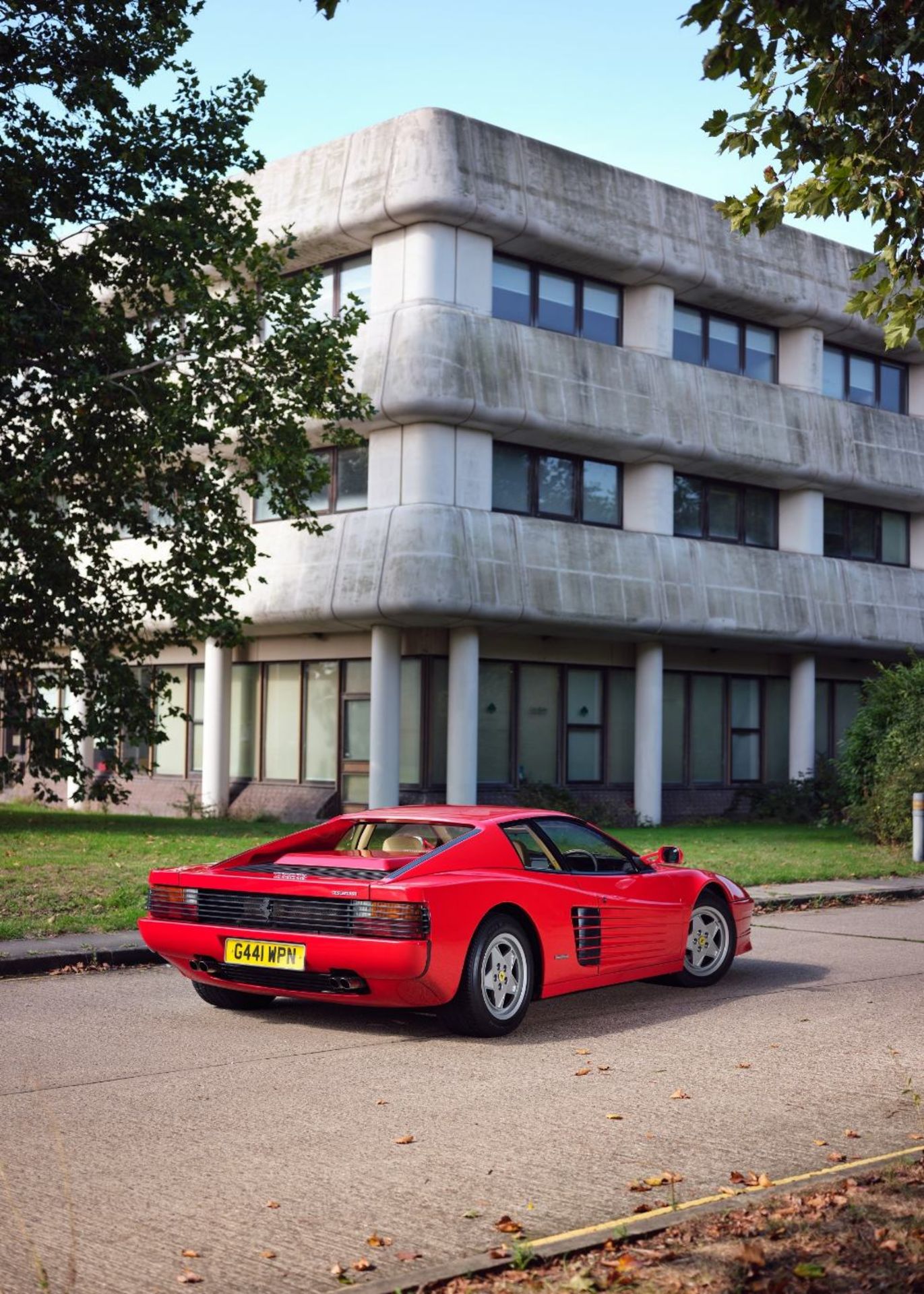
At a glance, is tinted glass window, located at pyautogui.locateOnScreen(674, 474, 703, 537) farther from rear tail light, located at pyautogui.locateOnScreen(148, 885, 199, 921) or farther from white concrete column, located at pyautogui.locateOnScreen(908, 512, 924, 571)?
rear tail light, located at pyautogui.locateOnScreen(148, 885, 199, 921)

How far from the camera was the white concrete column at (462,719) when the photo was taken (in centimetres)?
2758

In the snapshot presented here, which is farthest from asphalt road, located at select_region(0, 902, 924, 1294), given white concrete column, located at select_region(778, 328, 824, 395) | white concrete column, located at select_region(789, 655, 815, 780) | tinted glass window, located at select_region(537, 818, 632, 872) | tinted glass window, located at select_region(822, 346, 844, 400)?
tinted glass window, located at select_region(822, 346, 844, 400)

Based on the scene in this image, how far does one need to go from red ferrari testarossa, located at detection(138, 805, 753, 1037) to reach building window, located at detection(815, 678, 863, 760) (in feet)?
89.3

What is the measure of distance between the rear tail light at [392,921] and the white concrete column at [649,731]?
23.2 metres

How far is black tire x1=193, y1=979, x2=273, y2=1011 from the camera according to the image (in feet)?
32.1

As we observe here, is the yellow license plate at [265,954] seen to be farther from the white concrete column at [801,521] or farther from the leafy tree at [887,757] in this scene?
the white concrete column at [801,521]

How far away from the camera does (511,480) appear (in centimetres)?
2891

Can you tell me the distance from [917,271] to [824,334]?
26.5 meters

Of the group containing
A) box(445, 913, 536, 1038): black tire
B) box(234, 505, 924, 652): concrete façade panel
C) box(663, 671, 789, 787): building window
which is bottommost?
box(445, 913, 536, 1038): black tire

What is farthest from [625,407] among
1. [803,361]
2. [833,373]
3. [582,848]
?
[582,848]

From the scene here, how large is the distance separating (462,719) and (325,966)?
62.2 feet

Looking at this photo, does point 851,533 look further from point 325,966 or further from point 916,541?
point 325,966

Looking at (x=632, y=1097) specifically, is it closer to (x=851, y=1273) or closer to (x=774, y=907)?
(x=851, y=1273)

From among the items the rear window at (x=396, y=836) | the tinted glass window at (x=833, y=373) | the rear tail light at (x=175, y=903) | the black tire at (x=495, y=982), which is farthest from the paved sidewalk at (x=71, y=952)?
the tinted glass window at (x=833, y=373)
